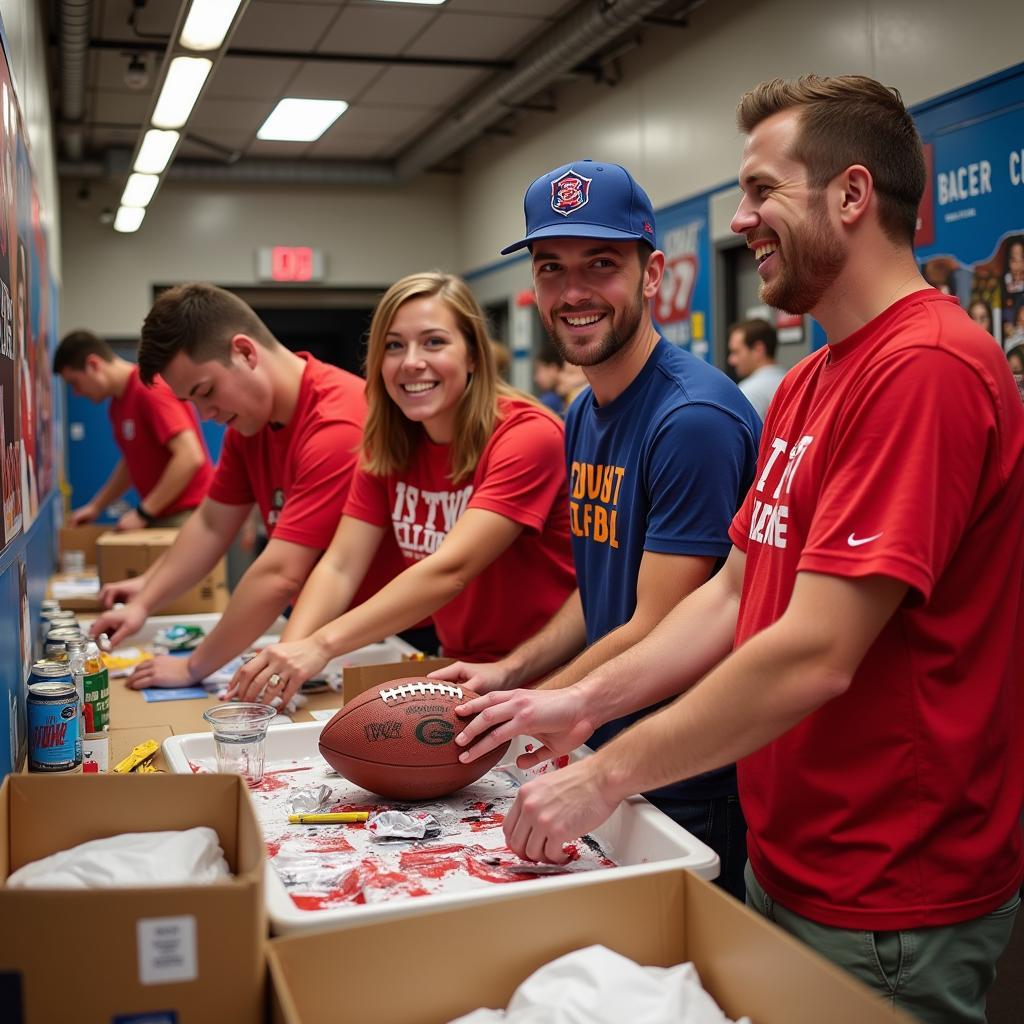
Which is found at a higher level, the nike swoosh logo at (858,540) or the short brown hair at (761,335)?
the short brown hair at (761,335)

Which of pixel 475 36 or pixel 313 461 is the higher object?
pixel 475 36

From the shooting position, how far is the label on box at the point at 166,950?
1061 mm

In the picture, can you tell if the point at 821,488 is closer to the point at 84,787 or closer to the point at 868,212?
the point at 868,212

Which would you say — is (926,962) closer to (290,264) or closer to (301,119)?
(301,119)

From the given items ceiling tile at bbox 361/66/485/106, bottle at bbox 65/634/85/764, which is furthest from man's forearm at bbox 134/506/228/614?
ceiling tile at bbox 361/66/485/106

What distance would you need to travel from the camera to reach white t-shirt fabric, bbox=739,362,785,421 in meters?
5.69

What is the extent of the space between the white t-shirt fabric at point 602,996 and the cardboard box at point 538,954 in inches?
1.0

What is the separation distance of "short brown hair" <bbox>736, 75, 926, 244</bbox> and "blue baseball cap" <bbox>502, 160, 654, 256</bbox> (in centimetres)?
61

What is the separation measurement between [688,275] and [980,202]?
2.56 m

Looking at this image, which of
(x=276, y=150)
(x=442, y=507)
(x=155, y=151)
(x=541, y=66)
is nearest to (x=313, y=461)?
(x=442, y=507)

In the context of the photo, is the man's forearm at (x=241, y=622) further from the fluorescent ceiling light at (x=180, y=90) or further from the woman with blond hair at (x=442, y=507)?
the fluorescent ceiling light at (x=180, y=90)

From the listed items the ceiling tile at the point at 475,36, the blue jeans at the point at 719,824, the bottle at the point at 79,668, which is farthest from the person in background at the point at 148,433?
the blue jeans at the point at 719,824

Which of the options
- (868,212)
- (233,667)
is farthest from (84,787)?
(233,667)

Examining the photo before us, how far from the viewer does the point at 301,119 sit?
906 centimetres
